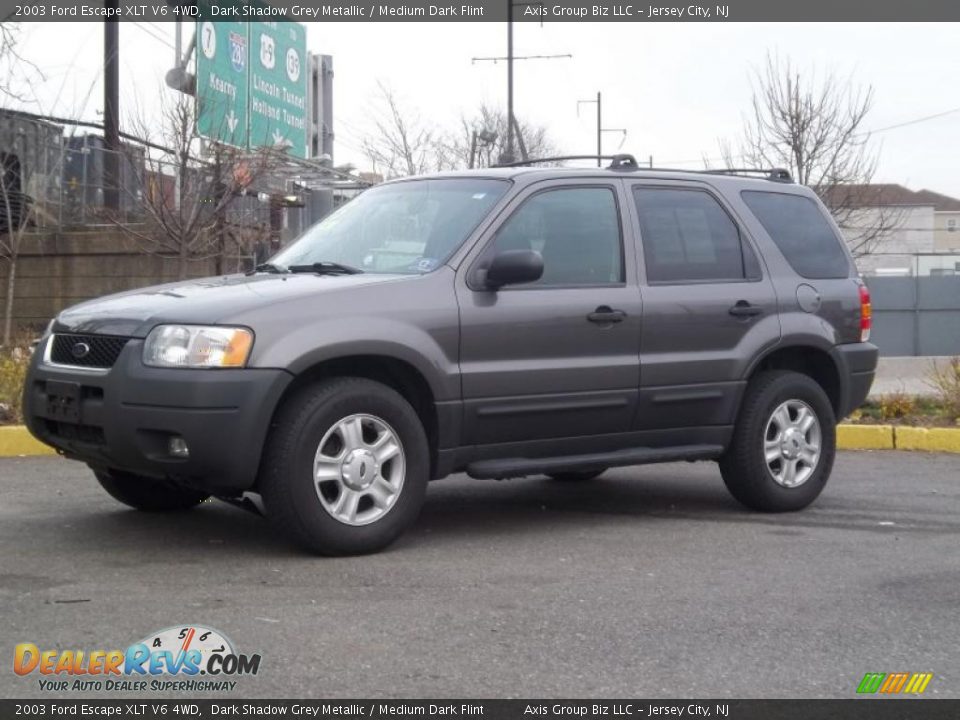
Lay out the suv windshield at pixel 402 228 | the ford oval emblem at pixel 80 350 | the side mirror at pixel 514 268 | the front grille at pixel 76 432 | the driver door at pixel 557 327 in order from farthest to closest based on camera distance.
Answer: the suv windshield at pixel 402 228
the driver door at pixel 557 327
the side mirror at pixel 514 268
the ford oval emblem at pixel 80 350
the front grille at pixel 76 432

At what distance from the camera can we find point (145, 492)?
268 inches

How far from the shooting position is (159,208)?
15.5 m

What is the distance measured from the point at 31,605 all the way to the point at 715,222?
4.17 meters

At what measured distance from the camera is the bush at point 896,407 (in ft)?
36.6

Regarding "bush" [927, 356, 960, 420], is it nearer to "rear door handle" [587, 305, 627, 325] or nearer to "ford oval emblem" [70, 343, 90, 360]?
"rear door handle" [587, 305, 627, 325]

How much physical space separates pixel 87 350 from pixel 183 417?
73cm

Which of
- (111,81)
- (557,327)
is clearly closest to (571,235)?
(557,327)

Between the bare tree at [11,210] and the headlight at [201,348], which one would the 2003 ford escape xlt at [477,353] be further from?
the bare tree at [11,210]

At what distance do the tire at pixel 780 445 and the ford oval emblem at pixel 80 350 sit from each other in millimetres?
3397

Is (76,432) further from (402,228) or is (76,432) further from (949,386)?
(949,386)

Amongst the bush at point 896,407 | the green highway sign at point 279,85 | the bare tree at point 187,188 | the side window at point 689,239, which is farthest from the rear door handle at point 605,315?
the green highway sign at point 279,85

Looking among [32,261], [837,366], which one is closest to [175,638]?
[837,366]

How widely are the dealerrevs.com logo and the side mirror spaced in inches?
93.3

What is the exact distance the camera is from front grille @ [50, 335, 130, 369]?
19.1ft
